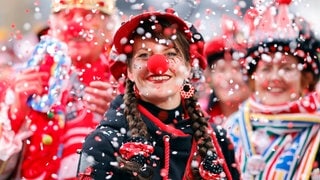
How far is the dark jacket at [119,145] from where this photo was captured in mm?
1851

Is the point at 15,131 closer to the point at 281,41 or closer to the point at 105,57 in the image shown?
the point at 105,57

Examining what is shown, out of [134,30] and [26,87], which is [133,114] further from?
[26,87]

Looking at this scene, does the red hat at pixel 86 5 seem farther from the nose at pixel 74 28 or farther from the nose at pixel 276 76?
the nose at pixel 276 76

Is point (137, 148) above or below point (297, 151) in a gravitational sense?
above

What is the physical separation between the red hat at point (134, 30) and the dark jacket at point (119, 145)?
0.36 feet

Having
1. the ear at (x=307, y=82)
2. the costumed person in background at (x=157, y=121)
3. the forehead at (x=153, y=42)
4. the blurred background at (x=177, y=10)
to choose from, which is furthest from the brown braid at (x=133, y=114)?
the ear at (x=307, y=82)

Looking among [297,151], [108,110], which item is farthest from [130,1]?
[297,151]

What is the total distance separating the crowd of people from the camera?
6.28 ft

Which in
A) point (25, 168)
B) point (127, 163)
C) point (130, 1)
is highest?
point (130, 1)

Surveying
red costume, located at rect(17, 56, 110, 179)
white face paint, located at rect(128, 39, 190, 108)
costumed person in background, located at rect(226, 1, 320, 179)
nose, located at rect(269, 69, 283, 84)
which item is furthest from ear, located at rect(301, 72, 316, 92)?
red costume, located at rect(17, 56, 110, 179)

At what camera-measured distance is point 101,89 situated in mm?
2141

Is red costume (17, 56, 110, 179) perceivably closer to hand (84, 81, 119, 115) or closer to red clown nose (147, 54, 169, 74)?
hand (84, 81, 119, 115)

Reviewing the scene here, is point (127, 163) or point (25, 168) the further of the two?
point (25, 168)

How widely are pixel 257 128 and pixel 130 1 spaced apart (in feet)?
1.91
